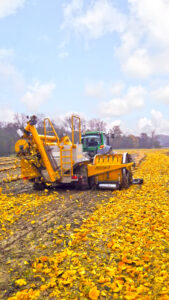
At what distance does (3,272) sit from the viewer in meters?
3.63

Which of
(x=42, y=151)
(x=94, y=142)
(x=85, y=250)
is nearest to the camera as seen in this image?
(x=85, y=250)

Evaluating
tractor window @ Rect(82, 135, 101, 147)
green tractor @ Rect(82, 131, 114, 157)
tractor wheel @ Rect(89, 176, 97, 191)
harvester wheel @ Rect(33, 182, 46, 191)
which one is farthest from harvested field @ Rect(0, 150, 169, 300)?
tractor window @ Rect(82, 135, 101, 147)

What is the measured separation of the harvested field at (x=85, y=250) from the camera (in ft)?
10.5

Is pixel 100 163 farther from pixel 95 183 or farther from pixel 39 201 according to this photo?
pixel 39 201

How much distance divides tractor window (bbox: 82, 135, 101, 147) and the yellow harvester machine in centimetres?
216

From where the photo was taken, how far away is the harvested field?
10.5 feet

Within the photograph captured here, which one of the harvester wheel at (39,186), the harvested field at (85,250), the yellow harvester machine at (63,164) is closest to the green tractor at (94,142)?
the yellow harvester machine at (63,164)

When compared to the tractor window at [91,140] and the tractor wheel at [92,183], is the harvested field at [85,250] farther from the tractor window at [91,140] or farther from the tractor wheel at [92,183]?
the tractor window at [91,140]

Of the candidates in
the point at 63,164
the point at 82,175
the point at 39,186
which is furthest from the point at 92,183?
the point at 39,186

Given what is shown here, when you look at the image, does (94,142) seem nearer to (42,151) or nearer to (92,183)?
(92,183)

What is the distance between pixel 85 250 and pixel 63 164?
520cm

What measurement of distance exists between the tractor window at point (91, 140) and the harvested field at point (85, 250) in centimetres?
500

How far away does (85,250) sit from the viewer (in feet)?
13.9

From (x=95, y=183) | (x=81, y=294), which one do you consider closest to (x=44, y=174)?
(x=95, y=183)
